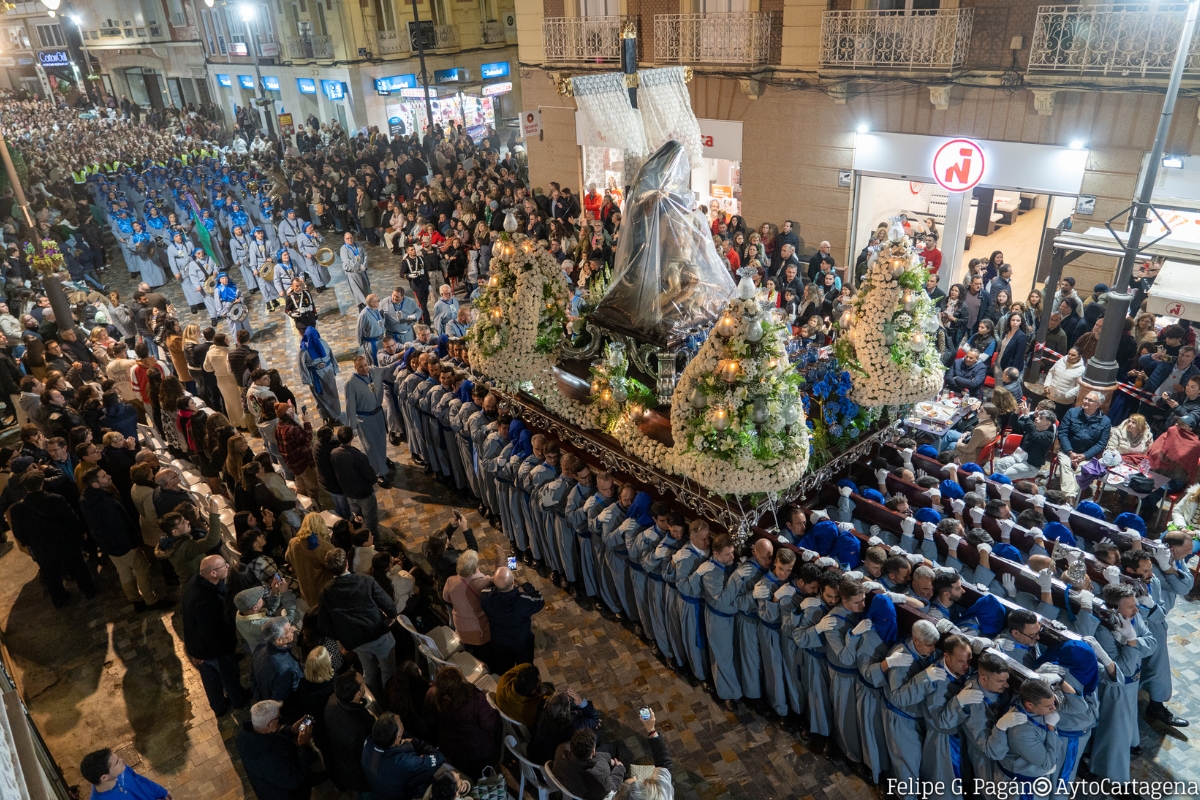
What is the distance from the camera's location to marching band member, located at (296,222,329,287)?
56.4ft

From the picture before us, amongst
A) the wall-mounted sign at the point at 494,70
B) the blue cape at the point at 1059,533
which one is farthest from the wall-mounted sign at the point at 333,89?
the blue cape at the point at 1059,533

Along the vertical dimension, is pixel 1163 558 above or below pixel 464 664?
above

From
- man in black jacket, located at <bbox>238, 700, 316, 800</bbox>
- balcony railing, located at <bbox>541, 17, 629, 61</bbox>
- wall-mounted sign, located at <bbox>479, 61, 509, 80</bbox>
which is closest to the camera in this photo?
man in black jacket, located at <bbox>238, 700, 316, 800</bbox>

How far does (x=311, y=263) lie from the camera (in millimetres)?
17219

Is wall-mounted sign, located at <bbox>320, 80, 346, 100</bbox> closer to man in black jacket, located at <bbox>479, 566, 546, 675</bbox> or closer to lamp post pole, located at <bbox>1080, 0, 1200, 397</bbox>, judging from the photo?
lamp post pole, located at <bbox>1080, 0, 1200, 397</bbox>

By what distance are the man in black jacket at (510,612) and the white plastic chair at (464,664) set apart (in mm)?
247

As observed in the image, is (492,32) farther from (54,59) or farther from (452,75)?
(54,59)

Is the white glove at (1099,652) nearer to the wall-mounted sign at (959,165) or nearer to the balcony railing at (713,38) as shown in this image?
the wall-mounted sign at (959,165)

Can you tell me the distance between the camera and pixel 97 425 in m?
9.49

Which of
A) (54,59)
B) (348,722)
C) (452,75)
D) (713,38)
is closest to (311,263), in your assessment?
(713,38)

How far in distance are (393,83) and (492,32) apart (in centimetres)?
566

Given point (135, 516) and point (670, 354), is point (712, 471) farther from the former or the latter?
point (135, 516)

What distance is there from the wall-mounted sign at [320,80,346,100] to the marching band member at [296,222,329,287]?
17.8 metres

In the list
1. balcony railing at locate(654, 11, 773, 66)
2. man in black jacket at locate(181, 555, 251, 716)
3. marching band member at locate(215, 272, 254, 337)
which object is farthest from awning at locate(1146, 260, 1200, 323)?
marching band member at locate(215, 272, 254, 337)
